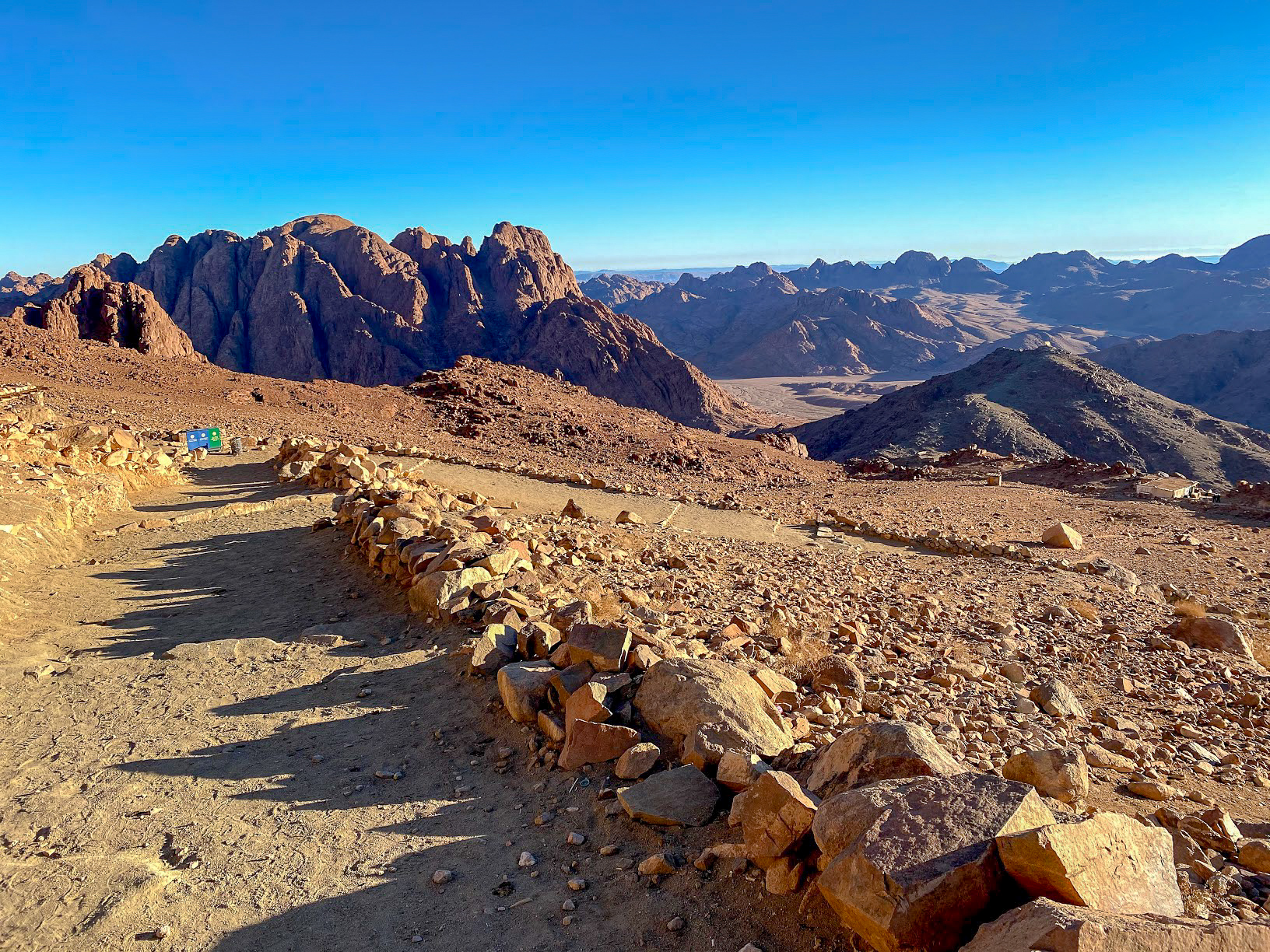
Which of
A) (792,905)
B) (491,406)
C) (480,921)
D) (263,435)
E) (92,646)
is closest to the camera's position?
(792,905)

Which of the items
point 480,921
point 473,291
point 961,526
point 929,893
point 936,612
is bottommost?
point 961,526

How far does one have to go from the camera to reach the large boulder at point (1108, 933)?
2.25 m

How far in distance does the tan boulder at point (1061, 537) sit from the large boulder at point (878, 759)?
50.2 ft

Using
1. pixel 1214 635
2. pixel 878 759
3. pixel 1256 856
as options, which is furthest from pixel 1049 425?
pixel 878 759

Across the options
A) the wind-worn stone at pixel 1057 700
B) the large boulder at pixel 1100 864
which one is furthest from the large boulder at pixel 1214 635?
the large boulder at pixel 1100 864

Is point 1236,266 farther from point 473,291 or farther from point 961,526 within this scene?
point 961,526

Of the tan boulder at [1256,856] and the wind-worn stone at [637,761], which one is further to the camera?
the wind-worn stone at [637,761]

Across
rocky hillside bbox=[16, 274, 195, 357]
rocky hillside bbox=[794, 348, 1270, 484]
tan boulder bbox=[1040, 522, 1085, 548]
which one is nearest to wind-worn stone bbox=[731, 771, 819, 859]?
tan boulder bbox=[1040, 522, 1085, 548]

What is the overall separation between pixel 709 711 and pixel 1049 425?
5780cm

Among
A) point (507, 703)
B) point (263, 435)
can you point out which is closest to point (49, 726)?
point (507, 703)

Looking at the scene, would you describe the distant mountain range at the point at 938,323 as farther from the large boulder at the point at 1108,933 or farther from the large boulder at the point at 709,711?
the large boulder at the point at 1108,933

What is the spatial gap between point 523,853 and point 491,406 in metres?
29.7

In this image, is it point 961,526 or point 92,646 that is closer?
point 92,646

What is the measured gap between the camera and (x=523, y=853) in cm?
412
